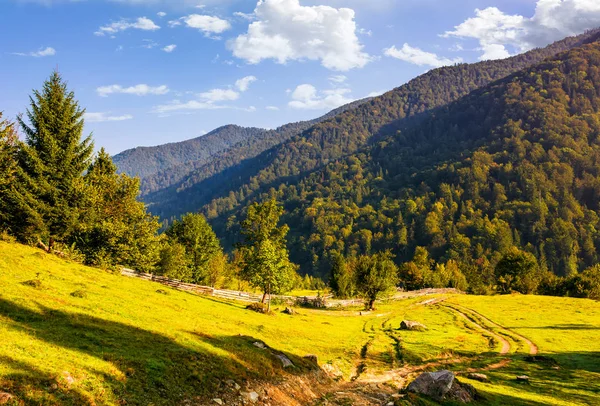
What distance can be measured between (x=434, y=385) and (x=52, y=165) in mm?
49090

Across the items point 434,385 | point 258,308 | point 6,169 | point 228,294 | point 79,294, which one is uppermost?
point 6,169

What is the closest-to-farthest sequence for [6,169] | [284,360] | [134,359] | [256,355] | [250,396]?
[134,359] → [250,396] → [256,355] → [284,360] → [6,169]

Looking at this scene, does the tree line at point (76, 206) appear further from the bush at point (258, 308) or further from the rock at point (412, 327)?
the rock at point (412, 327)

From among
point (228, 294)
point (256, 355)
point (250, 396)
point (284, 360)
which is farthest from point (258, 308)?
point (250, 396)

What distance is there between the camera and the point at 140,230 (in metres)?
56.6

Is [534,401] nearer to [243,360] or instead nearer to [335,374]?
[335,374]

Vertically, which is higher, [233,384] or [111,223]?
[111,223]

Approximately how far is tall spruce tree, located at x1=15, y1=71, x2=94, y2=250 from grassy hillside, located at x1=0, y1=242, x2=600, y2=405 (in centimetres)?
850

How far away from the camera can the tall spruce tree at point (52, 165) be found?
42537 millimetres

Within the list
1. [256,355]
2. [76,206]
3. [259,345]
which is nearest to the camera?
[256,355]

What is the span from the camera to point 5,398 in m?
10.8

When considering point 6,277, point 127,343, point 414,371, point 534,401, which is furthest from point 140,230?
point 534,401

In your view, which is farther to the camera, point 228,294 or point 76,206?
point 228,294

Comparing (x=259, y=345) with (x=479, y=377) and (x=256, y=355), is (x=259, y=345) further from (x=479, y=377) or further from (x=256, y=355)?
(x=479, y=377)
